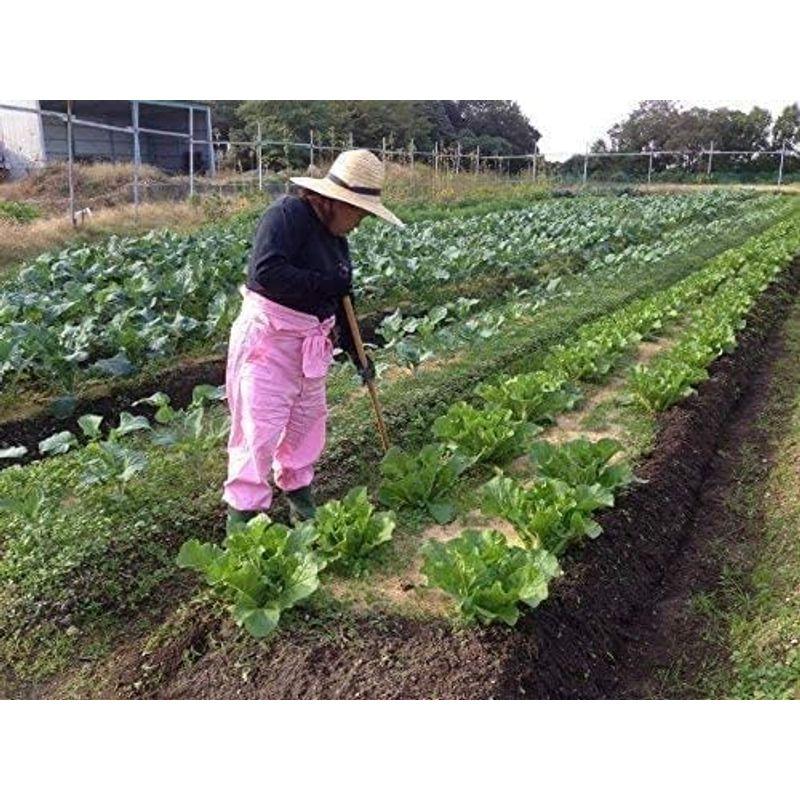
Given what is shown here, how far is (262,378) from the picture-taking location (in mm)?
3439

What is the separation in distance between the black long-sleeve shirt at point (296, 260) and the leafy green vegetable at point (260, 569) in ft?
3.03

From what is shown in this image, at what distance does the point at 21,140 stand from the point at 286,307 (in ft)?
34.9

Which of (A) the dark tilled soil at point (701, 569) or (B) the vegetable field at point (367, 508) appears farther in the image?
(A) the dark tilled soil at point (701, 569)

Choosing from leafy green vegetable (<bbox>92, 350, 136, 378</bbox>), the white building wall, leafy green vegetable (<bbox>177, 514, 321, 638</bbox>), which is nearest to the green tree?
the white building wall

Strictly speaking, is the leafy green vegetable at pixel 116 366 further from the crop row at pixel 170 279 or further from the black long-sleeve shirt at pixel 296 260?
the black long-sleeve shirt at pixel 296 260

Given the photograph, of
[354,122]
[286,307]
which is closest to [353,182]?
[286,307]

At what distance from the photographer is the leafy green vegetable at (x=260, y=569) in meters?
3.00

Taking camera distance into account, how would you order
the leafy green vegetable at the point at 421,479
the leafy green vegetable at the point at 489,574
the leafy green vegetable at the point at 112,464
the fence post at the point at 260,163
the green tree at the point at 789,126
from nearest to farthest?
the leafy green vegetable at the point at 489,574 → the leafy green vegetable at the point at 112,464 → the leafy green vegetable at the point at 421,479 → the fence post at the point at 260,163 → the green tree at the point at 789,126

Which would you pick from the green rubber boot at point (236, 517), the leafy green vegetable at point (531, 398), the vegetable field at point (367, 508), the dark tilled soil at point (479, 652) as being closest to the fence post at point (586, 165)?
the vegetable field at point (367, 508)

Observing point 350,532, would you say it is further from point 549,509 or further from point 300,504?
point 549,509

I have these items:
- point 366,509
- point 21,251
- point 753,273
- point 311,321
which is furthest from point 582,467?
point 21,251

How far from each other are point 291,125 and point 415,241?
3323 millimetres

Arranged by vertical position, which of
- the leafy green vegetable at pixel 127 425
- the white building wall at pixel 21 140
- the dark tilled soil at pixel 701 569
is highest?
the white building wall at pixel 21 140

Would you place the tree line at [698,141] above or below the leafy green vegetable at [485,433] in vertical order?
above
